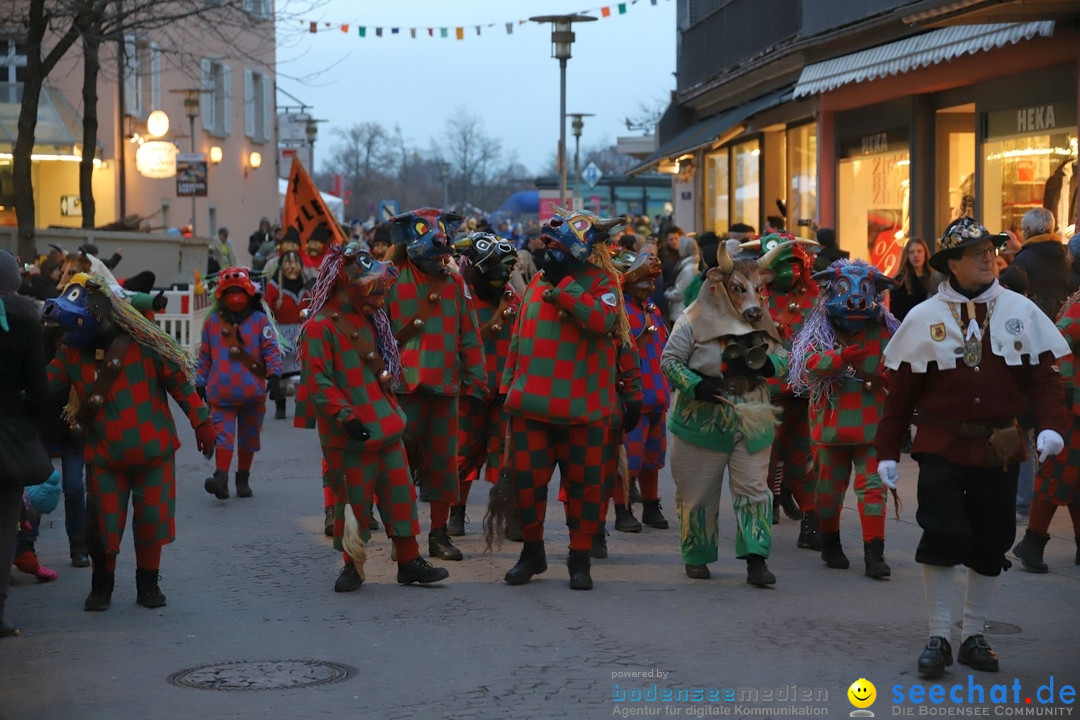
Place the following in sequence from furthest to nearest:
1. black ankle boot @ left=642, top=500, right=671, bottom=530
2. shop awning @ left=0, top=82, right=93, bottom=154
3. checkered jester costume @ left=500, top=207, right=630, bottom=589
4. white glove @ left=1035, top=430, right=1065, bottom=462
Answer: shop awning @ left=0, top=82, right=93, bottom=154 < black ankle boot @ left=642, top=500, right=671, bottom=530 < checkered jester costume @ left=500, top=207, right=630, bottom=589 < white glove @ left=1035, top=430, right=1065, bottom=462

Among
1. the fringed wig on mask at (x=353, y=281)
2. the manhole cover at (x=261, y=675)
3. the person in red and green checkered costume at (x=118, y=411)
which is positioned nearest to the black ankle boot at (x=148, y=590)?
the person in red and green checkered costume at (x=118, y=411)

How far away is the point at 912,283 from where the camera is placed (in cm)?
1284

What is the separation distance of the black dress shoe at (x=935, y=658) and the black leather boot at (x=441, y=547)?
3507 millimetres

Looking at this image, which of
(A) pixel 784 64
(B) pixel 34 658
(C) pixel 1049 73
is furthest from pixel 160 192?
(B) pixel 34 658

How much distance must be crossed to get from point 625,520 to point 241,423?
3.45 metres

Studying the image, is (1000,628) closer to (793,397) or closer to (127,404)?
(793,397)

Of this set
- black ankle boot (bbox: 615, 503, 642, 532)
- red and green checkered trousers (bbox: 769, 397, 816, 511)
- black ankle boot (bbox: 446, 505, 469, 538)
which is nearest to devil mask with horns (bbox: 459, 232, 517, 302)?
black ankle boot (bbox: 446, 505, 469, 538)

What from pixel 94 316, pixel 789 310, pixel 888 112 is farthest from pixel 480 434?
pixel 888 112

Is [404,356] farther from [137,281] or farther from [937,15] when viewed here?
[937,15]

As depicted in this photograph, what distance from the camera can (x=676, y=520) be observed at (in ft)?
34.9

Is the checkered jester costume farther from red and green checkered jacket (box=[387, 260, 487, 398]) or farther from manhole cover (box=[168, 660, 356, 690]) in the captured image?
manhole cover (box=[168, 660, 356, 690])

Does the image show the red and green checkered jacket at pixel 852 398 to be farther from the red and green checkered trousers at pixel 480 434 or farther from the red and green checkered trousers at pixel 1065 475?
the red and green checkered trousers at pixel 480 434

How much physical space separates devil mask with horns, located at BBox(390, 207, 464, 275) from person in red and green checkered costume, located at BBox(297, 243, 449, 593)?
536mm

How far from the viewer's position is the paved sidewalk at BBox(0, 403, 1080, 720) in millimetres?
6043
